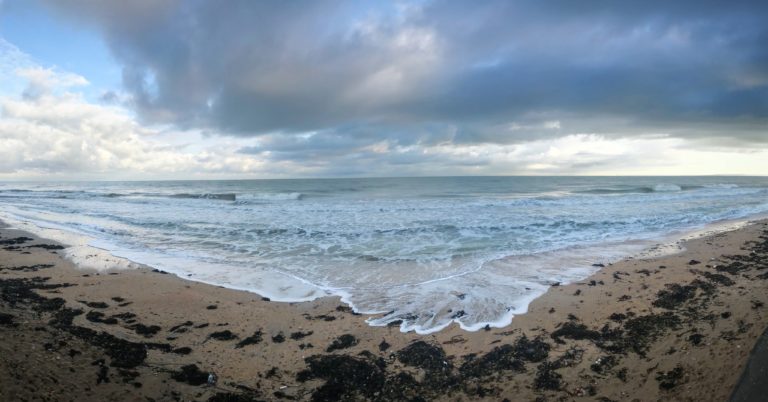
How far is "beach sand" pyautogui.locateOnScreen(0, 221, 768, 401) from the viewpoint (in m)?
3.99

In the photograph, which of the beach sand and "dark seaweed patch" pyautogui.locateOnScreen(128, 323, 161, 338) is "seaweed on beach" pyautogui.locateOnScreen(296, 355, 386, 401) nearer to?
the beach sand

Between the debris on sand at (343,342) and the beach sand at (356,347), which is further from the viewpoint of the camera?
the debris on sand at (343,342)

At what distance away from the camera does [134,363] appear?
4.47m

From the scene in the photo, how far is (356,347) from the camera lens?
214 inches

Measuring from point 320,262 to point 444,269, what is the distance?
360 cm

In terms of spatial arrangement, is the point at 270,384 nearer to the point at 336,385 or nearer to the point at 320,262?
the point at 336,385

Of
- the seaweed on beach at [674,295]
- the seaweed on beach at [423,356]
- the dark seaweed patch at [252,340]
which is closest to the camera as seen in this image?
the seaweed on beach at [423,356]

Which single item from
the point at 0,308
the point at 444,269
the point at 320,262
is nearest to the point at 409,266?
the point at 444,269

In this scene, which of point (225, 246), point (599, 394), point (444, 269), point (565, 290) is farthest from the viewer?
point (225, 246)

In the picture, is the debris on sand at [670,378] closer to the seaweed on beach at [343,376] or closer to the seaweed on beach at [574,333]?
the seaweed on beach at [574,333]

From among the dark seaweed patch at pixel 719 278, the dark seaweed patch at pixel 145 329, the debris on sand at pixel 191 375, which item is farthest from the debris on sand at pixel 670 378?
the dark seaweed patch at pixel 145 329

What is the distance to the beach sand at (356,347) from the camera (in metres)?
3.99

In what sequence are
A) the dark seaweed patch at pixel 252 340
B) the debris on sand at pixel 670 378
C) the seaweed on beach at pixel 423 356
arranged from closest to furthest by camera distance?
the debris on sand at pixel 670 378 < the seaweed on beach at pixel 423 356 < the dark seaweed patch at pixel 252 340

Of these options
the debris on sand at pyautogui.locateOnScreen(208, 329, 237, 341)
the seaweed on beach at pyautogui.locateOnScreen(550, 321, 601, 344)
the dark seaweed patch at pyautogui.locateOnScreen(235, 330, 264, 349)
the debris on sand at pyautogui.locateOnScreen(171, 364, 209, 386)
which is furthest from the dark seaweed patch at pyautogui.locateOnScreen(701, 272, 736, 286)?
the debris on sand at pyautogui.locateOnScreen(171, 364, 209, 386)
